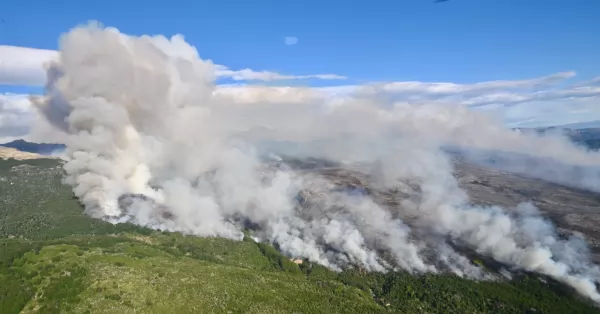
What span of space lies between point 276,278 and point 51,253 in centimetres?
9378

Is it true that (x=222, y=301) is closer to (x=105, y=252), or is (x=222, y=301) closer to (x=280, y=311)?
(x=280, y=311)

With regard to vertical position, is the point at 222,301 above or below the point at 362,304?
above

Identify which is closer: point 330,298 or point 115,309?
point 115,309

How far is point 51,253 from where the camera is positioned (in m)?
186

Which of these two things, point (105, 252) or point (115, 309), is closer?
point (115, 309)

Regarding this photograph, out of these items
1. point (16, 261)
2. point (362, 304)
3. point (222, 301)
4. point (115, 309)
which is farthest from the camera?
point (362, 304)

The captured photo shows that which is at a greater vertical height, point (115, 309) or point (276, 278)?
point (115, 309)

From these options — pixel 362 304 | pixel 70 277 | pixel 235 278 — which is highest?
pixel 70 277

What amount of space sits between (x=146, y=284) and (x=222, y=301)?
28.7 m

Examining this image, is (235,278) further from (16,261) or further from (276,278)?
(16,261)

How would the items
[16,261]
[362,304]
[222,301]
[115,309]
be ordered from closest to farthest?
[115,309] → [222,301] → [16,261] → [362,304]

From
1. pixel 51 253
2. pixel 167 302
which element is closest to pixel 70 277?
pixel 51 253

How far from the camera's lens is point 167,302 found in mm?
156125

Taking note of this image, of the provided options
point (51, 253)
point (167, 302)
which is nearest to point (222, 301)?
point (167, 302)
